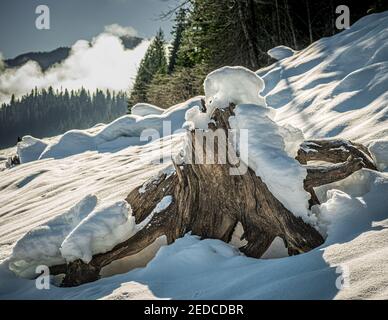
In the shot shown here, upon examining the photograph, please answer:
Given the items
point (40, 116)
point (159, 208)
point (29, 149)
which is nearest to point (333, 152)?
point (159, 208)

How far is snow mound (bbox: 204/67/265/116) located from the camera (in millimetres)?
2998

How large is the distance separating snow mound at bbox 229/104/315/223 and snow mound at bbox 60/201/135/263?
1124 millimetres

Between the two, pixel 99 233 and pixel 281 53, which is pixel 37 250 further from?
pixel 281 53

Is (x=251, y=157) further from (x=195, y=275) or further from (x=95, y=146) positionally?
(x=95, y=146)

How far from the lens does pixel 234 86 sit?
3062 mm

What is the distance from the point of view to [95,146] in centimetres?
941

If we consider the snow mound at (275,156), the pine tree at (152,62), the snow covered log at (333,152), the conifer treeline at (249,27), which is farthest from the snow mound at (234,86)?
the pine tree at (152,62)

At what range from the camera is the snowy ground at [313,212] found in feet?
6.68

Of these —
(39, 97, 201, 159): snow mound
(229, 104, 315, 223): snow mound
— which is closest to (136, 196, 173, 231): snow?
(229, 104, 315, 223): snow mound

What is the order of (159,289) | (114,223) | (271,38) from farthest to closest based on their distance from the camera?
(271,38)
(114,223)
(159,289)

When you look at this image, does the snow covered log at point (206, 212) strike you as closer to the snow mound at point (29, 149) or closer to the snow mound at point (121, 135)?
the snow mound at point (121, 135)

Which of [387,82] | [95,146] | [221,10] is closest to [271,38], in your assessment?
[221,10]
